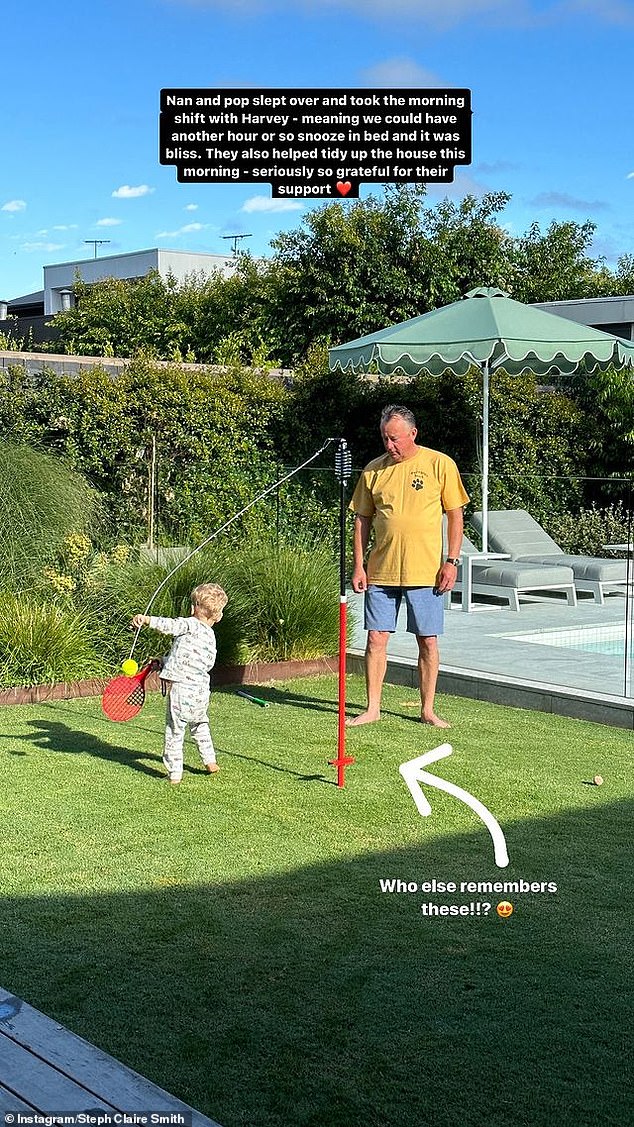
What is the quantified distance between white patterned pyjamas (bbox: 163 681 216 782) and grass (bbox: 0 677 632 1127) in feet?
0.43

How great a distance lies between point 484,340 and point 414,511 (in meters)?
5.16

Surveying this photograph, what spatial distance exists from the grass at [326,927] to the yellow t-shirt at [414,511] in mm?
983

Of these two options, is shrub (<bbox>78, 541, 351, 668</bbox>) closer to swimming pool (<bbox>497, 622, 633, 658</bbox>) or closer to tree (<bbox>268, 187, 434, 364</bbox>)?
swimming pool (<bbox>497, 622, 633, 658</bbox>)

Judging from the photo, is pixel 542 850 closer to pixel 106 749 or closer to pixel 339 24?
pixel 106 749

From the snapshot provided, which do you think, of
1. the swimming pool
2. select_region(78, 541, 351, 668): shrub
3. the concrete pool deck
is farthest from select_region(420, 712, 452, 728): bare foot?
the swimming pool

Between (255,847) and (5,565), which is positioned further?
(5,565)

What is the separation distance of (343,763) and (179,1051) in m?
2.86

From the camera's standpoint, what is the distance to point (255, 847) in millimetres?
5336

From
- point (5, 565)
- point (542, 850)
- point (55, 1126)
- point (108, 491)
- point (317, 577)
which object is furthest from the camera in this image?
point (108, 491)

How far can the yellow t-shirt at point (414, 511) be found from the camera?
7391mm

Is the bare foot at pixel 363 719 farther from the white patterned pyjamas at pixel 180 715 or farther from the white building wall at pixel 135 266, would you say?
the white building wall at pixel 135 266

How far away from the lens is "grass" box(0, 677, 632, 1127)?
11.0ft

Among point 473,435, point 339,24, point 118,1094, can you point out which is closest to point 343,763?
point 118,1094

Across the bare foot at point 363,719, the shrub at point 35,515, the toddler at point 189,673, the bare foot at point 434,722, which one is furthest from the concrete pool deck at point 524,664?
the toddler at point 189,673
